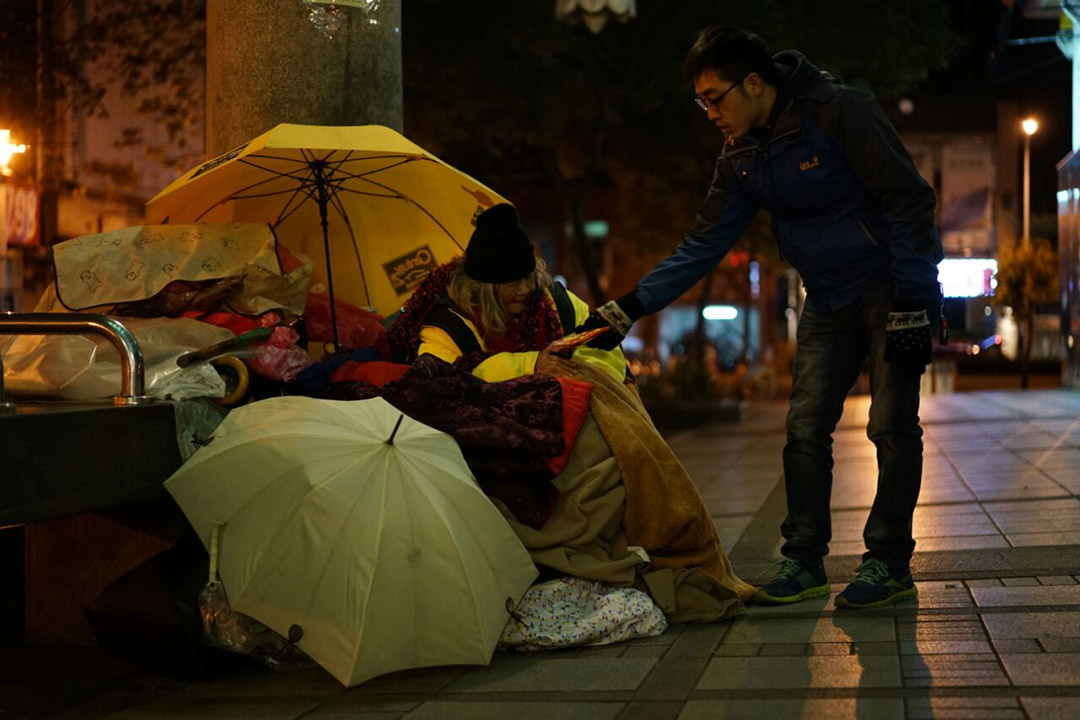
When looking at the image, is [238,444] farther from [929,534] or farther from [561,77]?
[561,77]

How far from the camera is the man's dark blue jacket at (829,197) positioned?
15.4 ft

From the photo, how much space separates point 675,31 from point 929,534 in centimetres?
1145

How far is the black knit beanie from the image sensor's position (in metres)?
5.30

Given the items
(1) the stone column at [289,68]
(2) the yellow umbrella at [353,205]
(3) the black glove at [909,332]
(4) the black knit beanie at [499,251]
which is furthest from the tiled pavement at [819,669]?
(1) the stone column at [289,68]

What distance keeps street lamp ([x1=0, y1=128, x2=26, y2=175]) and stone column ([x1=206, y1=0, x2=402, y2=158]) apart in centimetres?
1098

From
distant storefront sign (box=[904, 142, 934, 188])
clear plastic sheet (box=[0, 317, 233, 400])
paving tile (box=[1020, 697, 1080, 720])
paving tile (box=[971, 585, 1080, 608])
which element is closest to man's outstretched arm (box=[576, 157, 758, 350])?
clear plastic sheet (box=[0, 317, 233, 400])

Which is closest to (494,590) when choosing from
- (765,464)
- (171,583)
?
(171,583)

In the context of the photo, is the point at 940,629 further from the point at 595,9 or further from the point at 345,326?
the point at 595,9

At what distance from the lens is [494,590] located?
421cm

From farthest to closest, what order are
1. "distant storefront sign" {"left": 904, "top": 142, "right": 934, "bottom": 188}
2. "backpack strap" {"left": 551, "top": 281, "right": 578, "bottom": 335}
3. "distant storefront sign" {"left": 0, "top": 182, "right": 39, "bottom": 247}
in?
"distant storefront sign" {"left": 904, "top": 142, "right": 934, "bottom": 188} → "distant storefront sign" {"left": 0, "top": 182, "right": 39, "bottom": 247} → "backpack strap" {"left": 551, "top": 281, "right": 578, "bottom": 335}

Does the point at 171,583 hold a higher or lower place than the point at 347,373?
lower

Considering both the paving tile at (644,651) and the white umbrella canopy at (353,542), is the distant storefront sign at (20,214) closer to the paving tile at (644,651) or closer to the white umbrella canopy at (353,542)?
the white umbrella canopy at (353,542)

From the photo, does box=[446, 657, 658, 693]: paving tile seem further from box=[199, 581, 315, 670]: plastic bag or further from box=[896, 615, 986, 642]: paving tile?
box=[896, 615, 986, 642]: paving tile

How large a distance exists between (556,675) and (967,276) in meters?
42.8
